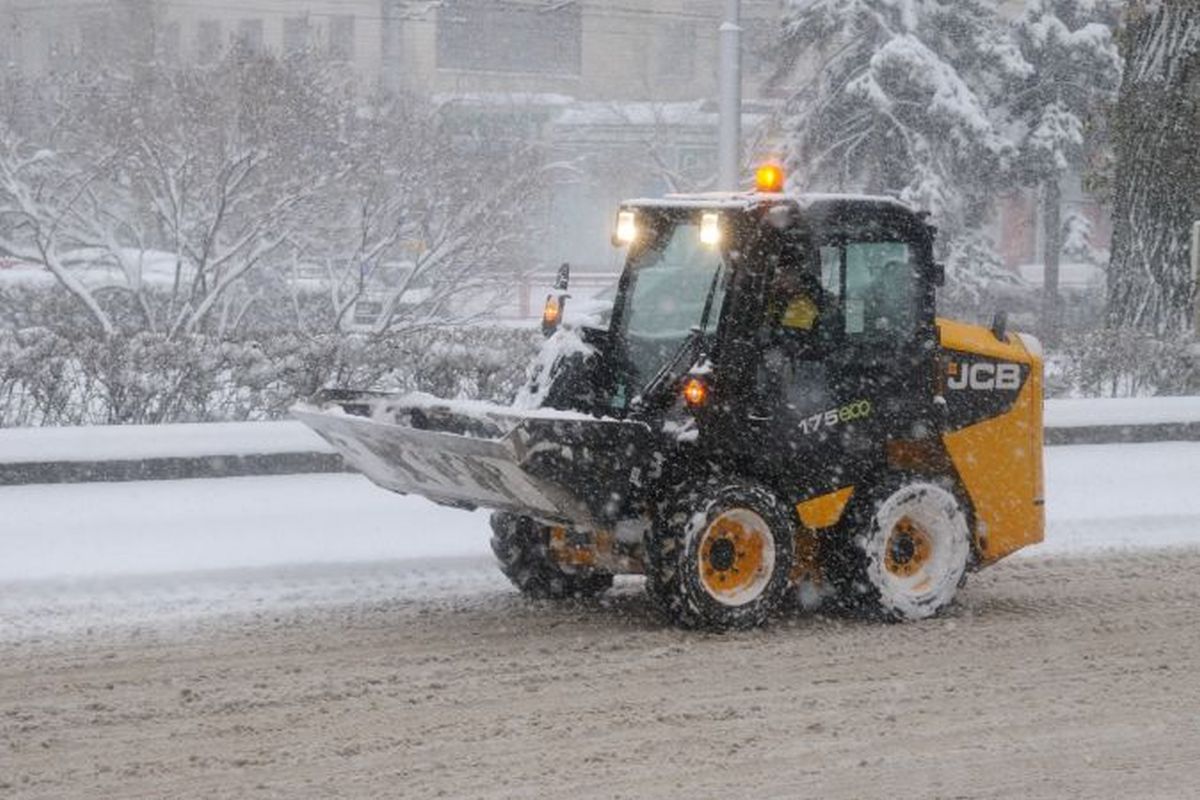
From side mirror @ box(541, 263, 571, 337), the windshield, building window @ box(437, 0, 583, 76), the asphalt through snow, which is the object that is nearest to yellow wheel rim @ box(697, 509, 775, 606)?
the asphalt through snow

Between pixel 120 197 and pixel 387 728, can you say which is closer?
pixel 387 728

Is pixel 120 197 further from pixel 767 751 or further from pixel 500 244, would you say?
pixel 767 751

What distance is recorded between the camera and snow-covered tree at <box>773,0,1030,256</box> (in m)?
30.2

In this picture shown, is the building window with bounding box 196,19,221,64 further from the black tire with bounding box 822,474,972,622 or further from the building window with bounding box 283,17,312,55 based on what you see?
the black tire with bounding box 822,474,972,622

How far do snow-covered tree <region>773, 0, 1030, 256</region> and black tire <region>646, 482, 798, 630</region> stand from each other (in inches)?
846

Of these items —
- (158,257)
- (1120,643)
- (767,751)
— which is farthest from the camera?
(158,257)

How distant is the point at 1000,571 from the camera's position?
36.5 ft

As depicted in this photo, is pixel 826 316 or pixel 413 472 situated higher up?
pixel 826 316

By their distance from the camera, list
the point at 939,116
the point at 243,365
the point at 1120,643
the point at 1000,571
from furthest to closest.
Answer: the point at 939,116
the point at 243,365
the point at 1000,571
the point at 1120,643

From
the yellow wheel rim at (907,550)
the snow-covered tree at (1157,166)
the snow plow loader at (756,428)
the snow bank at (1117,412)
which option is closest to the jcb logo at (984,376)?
the snow plow loader at (756,428)

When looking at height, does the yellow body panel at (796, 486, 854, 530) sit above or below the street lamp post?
below

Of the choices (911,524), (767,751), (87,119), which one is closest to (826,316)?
(911,524)

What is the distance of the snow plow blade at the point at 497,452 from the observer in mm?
8453

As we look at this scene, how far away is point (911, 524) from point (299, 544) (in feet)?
12.4
